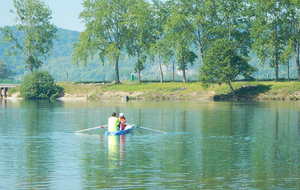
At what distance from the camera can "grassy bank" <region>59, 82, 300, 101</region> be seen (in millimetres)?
130250

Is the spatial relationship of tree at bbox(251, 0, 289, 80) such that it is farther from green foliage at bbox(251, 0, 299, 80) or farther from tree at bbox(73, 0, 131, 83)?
tree at bbox(73, 0, 131, 83)

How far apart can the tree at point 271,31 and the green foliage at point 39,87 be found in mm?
41354

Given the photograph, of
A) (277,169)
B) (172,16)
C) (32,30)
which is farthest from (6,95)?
(277,169)

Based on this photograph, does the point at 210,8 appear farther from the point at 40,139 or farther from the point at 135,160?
the point at 135,160

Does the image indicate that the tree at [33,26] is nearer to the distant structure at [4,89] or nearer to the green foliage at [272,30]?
the distant structure at [4,89]

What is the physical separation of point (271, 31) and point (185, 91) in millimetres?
Result: 19702

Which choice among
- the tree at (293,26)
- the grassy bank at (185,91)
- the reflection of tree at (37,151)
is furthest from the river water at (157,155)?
the tree at (293,26)

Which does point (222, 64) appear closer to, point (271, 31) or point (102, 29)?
point (271, 31)

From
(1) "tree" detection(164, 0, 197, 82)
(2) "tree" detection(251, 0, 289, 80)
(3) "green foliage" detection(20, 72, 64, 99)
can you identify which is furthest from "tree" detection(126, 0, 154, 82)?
(2) "tree" detection(251, 0, 289, 80)

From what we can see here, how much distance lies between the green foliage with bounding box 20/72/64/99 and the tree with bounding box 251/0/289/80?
41354mm

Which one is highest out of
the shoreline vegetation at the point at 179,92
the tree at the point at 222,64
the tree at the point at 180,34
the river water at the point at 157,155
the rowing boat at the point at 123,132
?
the tree at the point at 180,34

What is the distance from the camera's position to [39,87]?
149625mm

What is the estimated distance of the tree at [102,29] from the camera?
15250 centimetres

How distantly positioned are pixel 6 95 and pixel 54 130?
99.6m
